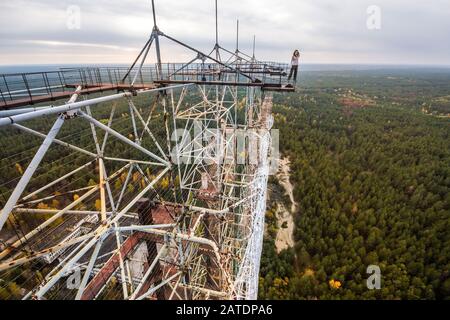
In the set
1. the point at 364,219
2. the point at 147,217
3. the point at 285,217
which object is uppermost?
the point at 147,217

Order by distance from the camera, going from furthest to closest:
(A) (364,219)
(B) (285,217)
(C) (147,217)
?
1. (B) (285,217)
2. (A) (364,219)
3. (C) (147,217)

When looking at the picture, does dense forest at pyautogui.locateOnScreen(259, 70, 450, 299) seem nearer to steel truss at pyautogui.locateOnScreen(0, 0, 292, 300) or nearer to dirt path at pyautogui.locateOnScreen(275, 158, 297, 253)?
dirt path at pyautogui.locateOnScreen(275, 158, 297, 253)

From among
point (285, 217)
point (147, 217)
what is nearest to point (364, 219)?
point (285, 217)

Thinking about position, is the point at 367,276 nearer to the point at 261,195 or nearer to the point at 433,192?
the point at 261,195

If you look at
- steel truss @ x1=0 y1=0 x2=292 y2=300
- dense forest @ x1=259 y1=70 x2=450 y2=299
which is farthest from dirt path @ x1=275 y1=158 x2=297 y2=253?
steel truss @ x1=0 y1=0 x2=292 y2=300

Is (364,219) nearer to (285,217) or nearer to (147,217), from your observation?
(285,217)

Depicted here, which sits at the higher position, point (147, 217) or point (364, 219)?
point (147, 217)

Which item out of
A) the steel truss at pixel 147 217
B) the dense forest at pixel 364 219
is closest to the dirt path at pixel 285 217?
the dense forest at pixel 364 219
